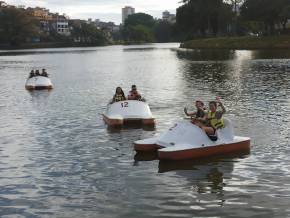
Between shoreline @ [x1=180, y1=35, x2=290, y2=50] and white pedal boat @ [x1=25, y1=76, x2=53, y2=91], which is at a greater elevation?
shoreline @ [x1=180, y1=35, x2=290, y2=50]

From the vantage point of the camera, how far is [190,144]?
63.7ft

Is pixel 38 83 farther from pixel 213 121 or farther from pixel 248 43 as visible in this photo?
pixel 248 43

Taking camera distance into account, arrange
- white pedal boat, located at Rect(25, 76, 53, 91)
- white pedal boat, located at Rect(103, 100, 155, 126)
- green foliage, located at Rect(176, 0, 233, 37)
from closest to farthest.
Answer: white pedal boat, located at Rect(103, 100, 155, 126)
white pedal boat, located at Rect(25, 76, 53, 91)
green foliage, located at Rect(176, 0, 233, 37)

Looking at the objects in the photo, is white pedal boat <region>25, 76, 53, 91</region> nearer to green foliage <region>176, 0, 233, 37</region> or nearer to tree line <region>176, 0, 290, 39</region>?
tree line <region>176, 0, 290, 39</region>

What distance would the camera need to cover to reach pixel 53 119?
29.8m

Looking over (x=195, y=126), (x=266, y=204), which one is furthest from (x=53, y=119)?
(x=266, y=204)

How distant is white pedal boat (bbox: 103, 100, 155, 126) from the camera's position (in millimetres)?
26766

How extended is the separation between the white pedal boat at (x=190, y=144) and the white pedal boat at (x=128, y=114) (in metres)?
6.31

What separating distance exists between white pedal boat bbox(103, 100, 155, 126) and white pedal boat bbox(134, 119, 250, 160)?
631 centimetres

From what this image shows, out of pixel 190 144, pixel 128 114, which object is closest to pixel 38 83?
pixel 128 114

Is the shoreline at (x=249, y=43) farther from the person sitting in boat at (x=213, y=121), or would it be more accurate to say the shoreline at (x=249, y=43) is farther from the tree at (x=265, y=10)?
the person sitting in boat at (x=213, y=121)

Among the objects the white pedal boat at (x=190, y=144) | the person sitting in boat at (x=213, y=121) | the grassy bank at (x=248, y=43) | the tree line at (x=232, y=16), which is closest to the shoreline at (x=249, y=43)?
the grassy bank at (x=248, y=43)

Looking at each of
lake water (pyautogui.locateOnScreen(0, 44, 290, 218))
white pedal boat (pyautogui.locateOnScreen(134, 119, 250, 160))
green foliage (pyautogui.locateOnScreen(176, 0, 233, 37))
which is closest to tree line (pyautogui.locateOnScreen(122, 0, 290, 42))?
green foliage (pyautogui.locateOnScreen(176, 0, 233, 37))

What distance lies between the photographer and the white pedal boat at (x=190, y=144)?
1897cm
